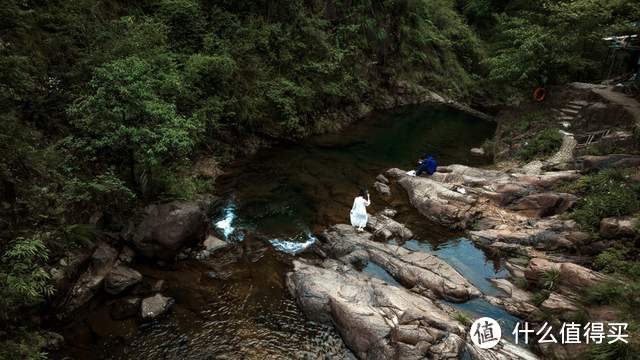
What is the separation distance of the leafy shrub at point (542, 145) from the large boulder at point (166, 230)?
17.7m

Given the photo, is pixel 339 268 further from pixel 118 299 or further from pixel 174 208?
pixel 118 299

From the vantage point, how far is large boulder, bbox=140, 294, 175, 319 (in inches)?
373

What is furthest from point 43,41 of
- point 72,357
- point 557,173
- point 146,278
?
point 557,173

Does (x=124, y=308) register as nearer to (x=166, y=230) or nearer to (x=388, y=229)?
(x=166, y=230)

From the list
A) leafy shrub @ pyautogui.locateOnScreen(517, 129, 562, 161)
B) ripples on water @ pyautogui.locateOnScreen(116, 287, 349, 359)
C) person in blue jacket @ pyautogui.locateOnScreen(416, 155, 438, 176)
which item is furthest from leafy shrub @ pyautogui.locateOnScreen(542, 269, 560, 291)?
leafy shrub @ pyautogui.locateOnScreen(517, 129, 562, 161)

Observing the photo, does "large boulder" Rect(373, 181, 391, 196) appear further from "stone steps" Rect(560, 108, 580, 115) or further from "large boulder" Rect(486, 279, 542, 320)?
"stone steps" Rect(560, 108, 580, 115)

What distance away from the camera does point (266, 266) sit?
39.2 ft

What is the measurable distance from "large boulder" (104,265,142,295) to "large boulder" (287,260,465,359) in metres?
4.13

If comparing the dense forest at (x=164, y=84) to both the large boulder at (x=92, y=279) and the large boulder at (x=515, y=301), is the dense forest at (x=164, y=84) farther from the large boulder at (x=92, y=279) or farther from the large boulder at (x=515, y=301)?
the large boulder at (x=515, y=301)

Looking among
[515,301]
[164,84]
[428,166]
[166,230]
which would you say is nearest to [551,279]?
[515,301]

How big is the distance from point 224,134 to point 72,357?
40.4 feet

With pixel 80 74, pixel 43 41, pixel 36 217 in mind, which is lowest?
pixel 36 217

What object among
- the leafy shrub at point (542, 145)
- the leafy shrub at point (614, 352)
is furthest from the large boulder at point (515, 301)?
the leafy shrub at point (542, 145)

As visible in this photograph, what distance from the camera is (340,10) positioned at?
93.4 feet
